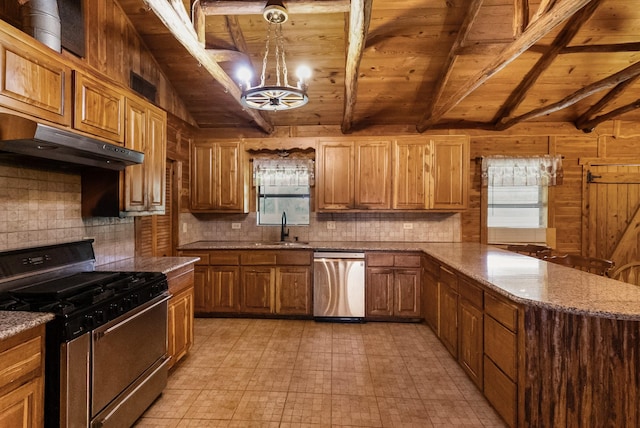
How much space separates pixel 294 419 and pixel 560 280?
6.56ft

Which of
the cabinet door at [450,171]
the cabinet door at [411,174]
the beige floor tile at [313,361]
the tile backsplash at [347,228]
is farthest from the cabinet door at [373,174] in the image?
the beige floor tile at [313,361]

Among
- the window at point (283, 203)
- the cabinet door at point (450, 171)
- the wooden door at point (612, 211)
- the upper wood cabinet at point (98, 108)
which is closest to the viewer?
the upper wood cabinet at point (98, 108)

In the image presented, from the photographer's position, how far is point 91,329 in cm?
170

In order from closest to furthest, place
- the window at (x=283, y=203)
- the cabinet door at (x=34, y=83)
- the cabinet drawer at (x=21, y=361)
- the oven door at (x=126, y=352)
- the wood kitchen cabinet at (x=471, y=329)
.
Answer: the cabinet drawer at (x=21, y=361), the cabinet door at (x=34, y=83), the oven door at (x=126, y=352), the wood kitchen cabinet at (x=471, y=329), the window at (x=283, y=203)

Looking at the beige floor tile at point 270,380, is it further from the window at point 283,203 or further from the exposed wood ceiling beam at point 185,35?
the exposed wood ceiling beam at point 185,35

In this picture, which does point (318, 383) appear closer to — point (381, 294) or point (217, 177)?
point (381, 294)

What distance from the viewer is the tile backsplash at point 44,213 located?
2053 mm

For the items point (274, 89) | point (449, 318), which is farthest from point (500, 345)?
point (274, 89)

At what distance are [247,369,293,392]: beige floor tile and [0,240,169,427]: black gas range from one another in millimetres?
669

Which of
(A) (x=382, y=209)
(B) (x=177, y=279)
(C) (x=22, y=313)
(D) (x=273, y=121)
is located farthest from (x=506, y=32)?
(C) (x=22, y=313)

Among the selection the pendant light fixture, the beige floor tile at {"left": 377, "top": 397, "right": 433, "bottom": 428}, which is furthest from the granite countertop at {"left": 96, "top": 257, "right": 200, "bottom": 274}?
the beige floor tile at {"left": 377, "top": 397, "right": 433, "bottom": 428}

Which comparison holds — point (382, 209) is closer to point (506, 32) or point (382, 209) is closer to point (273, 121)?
point (273, 121)

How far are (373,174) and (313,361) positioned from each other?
242 cm

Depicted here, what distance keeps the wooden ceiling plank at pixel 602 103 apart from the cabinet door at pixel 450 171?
1645mm
